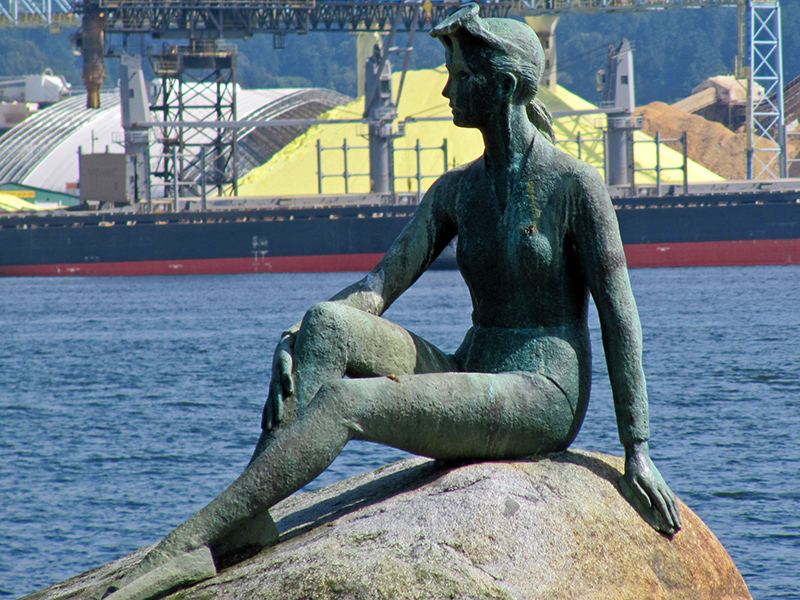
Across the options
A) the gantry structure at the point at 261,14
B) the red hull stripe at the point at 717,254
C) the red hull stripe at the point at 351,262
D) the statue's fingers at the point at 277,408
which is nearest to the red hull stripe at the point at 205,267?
the red hull stripe at the point at 351,262

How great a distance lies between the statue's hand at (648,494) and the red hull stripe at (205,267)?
52911 millimetres

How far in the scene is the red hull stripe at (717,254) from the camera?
179 feet

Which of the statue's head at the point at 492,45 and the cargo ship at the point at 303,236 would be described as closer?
the statue's head at the point at 492,45

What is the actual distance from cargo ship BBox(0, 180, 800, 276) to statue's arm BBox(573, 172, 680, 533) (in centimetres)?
5059

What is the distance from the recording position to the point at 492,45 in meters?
4.00

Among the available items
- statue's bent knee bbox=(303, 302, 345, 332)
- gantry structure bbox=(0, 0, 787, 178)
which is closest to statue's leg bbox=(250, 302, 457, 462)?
statue's bent knee bbox=(303, 302, 345, 332)

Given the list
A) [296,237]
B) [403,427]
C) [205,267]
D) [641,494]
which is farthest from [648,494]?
[205,267]

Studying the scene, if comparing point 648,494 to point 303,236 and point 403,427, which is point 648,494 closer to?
point 403,427

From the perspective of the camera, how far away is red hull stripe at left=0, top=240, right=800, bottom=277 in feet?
180

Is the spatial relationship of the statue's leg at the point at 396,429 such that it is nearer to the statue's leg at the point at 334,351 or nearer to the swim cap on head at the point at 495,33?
the statue's leg at the point at 334,351

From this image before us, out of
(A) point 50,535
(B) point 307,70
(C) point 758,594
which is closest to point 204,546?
(C) point 758,594

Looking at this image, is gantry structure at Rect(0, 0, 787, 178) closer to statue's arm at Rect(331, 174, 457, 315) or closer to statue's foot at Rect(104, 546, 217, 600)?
statue's arm at Rect(331, 174, 457, 315)

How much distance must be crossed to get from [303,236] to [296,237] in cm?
39

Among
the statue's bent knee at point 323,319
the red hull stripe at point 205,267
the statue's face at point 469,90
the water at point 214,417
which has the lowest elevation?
the red hull stripe at point 205,267
